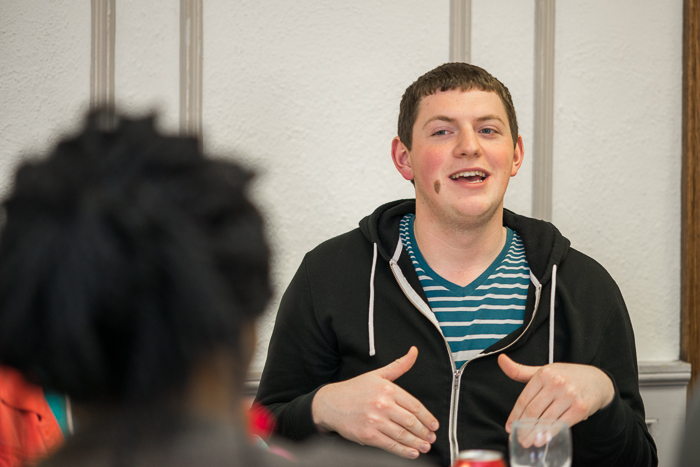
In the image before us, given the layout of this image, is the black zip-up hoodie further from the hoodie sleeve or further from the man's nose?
the man's nose

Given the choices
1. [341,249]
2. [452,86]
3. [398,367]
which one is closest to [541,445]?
[398,367]

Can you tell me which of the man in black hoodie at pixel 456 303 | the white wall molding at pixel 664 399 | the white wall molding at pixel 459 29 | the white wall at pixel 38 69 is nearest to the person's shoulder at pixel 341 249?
the man in black hoodie at pixel 456 303

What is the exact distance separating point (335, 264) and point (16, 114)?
108cm

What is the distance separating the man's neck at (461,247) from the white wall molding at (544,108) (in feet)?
1.75

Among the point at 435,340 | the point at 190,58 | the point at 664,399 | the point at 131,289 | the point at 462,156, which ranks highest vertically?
the point at 190,58

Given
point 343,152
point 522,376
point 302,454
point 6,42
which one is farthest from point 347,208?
point 302,454

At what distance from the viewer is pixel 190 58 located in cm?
183

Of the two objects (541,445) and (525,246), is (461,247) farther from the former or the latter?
(541,445)

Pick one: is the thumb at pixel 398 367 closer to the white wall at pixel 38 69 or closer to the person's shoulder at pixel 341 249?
the person's shoulder at pixel 341 249

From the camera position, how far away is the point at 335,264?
153 cm

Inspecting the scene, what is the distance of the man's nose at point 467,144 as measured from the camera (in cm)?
145

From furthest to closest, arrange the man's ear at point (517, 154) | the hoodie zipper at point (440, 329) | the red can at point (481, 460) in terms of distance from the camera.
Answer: the man's ear at point (517, 154) < the hoodie zipper at point (440, 329) < the red can at point (481, 460)

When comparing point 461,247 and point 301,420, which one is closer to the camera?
point 301,420

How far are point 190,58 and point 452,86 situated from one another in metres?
0.83
